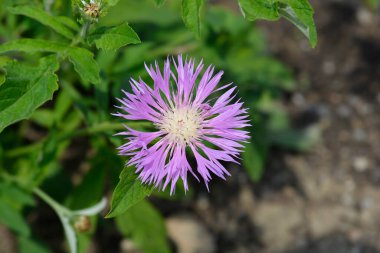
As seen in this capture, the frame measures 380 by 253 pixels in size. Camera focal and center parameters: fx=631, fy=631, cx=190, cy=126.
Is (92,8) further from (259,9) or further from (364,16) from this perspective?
(364,16)

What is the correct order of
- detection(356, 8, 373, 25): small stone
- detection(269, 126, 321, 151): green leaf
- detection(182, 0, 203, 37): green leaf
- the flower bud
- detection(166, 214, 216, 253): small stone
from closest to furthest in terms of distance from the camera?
detection(182, 0, 203, 37): green leaf → the flower bud → detection(166, 214, 216, 253): small stone → detection(269, 126, 321, 151): green leaf → detection(356, 8, 373, 25): small stone

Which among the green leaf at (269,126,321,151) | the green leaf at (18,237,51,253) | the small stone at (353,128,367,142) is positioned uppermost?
the small stone at (353,128,367,142)

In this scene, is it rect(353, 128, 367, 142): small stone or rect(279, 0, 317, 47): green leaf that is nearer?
rect(279, 0, 317, 47): green leaf

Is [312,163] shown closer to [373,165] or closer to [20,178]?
[373,165]

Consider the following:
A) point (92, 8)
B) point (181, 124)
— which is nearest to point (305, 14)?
point (181, 124)

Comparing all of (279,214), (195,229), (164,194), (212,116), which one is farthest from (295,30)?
(212,116)

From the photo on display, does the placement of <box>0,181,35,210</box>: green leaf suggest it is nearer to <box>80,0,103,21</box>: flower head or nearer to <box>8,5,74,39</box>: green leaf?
<box>8,5,74,39</box>: green leaf

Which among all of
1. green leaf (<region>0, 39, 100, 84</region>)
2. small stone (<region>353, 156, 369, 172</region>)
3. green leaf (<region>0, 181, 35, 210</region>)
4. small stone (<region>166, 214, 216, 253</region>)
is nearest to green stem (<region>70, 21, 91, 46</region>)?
green leaf (<region>0, 39, 100, 84</region>)
